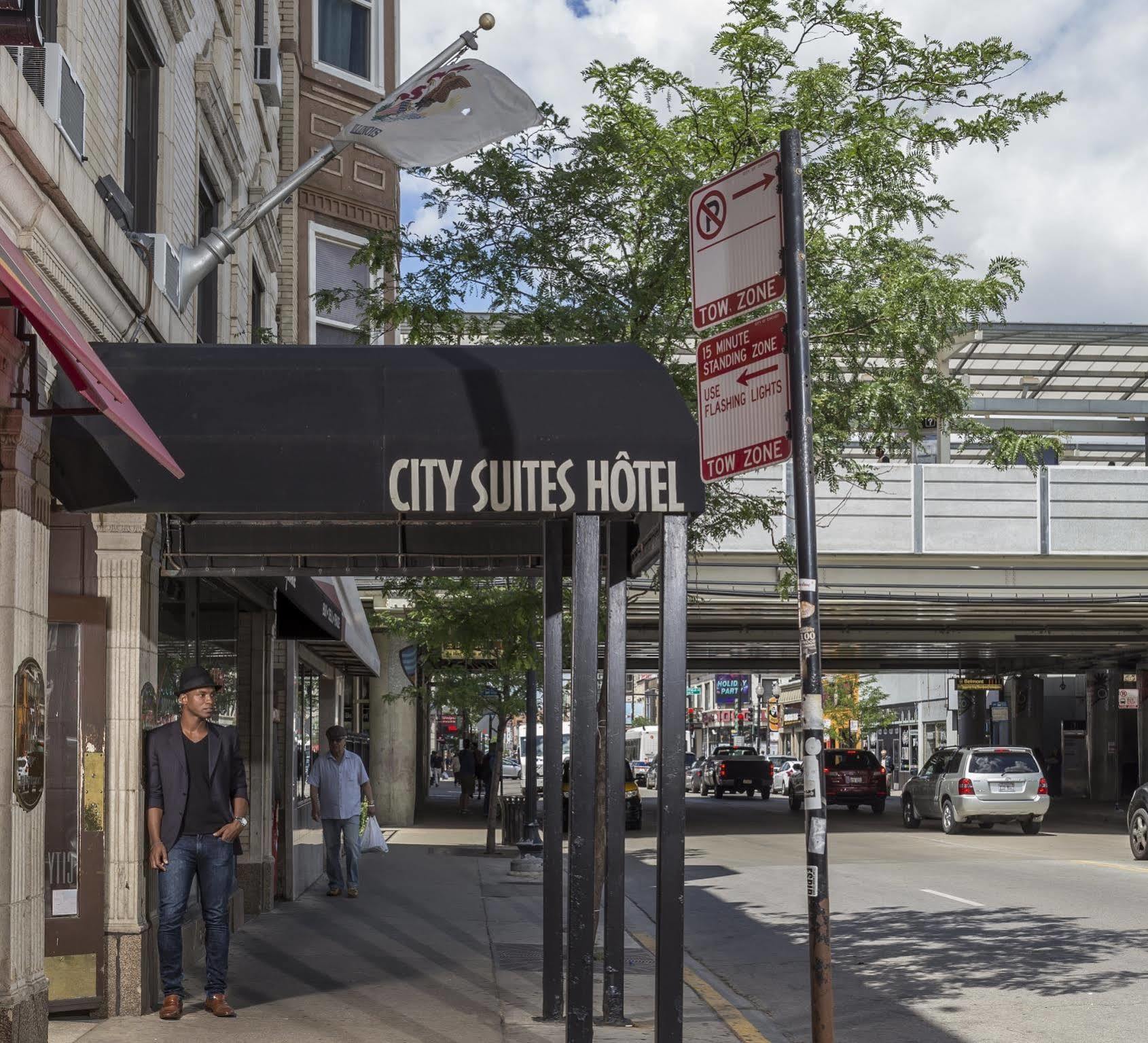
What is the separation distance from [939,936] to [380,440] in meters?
8.15

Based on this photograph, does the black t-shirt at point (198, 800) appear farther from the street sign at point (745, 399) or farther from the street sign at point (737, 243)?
the street sign at point (737, 243)

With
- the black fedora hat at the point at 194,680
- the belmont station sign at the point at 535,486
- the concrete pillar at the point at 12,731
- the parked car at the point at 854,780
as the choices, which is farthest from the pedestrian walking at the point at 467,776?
the belmont station sign at the point at 535,486

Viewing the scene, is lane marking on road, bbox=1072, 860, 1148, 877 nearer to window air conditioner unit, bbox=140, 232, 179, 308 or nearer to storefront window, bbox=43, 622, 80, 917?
window air conditioner unit, bbox=140, 232, 179, 308

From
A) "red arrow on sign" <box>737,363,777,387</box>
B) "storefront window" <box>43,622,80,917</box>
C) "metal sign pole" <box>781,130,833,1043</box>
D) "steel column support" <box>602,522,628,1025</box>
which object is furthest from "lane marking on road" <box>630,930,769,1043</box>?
"storefront window" <box>43,622,80,917</box>

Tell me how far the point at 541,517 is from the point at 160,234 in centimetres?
370

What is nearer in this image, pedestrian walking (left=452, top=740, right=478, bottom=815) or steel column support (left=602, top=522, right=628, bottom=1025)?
steel column support (left=602, top=522, right=628, bottom=1025)

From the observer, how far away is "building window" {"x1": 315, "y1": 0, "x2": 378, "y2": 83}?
20656 mm

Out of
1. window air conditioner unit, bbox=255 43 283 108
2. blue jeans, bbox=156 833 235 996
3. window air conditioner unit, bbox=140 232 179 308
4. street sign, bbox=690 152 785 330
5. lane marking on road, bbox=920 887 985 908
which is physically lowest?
lane marking on road, bbox=920 887 985 908

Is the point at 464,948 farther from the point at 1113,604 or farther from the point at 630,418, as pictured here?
the point at 1113,604

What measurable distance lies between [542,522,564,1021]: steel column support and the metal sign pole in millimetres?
3332

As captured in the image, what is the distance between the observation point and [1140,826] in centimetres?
2142

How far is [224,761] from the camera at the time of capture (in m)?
9.16

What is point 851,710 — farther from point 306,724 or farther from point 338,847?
point 338,847

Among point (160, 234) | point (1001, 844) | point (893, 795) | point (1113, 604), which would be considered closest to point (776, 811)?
point (1113, 604)
